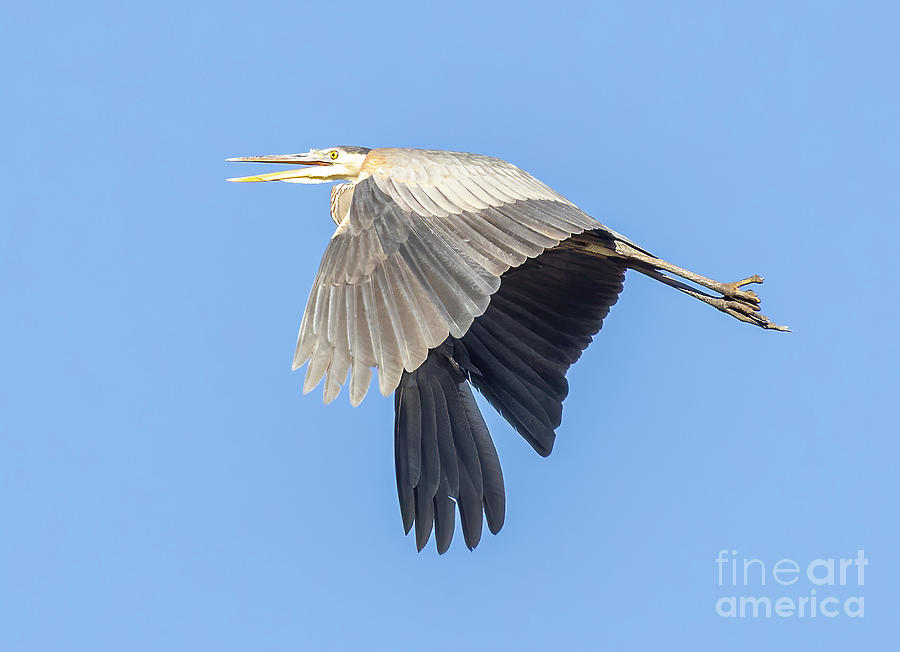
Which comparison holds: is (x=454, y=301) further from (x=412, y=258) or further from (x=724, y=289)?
(x=724, y=289)

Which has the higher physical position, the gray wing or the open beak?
the open beak

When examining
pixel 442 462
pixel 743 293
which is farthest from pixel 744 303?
pixel 442 462

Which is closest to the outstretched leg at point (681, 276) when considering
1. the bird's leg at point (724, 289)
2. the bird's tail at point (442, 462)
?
the bird's leg at point (724, 289)

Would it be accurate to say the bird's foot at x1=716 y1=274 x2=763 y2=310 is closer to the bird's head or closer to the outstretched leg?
the outstretched leg

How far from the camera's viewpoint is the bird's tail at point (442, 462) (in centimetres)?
934

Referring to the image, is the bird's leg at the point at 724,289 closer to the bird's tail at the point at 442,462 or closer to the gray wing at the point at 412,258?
the gray wing at the point at 412,258

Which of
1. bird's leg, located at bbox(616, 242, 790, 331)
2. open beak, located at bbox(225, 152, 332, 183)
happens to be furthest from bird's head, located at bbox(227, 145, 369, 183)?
bird's leg, located at bbox(616, 242, 790, 331)

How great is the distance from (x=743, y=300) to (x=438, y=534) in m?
2.49

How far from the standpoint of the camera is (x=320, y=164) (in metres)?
9.73

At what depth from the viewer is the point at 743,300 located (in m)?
9.19

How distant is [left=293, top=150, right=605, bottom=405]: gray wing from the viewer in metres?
7.15

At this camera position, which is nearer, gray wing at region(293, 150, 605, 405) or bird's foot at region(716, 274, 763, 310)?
gray wing at region(293, 150, 605, 405)

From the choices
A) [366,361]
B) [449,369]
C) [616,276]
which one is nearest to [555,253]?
[616,276]

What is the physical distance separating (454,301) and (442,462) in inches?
91.3
